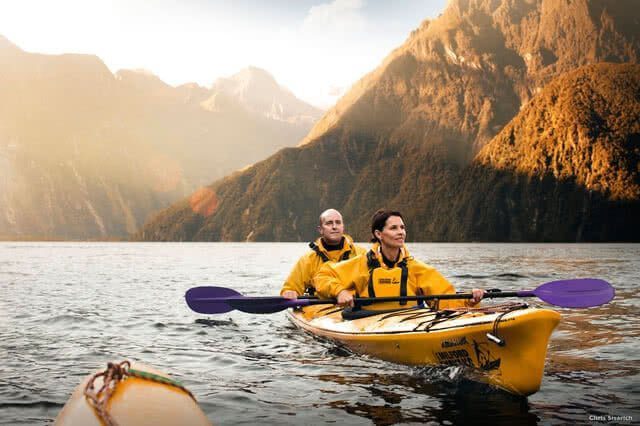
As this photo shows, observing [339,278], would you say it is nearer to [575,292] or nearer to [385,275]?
[385,275]

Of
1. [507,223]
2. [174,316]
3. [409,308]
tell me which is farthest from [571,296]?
[507,223]

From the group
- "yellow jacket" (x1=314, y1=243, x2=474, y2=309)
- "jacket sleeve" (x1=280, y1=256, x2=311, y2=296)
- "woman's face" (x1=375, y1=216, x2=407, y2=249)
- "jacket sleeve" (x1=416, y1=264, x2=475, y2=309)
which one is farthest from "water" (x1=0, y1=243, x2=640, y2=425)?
"woman's face" (x1=375, y1=216, x2=407, y2=249)

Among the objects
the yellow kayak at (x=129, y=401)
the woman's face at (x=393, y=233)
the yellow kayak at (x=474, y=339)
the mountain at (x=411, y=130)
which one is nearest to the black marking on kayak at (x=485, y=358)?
the yellow kayak at (x=474, y=339)

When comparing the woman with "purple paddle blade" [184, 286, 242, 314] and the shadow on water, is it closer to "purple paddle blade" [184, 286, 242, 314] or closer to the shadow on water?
the shadow on water

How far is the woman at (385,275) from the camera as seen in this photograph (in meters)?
7.98

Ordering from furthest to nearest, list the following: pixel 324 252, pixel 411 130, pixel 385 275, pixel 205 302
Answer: pixel 411 130, pixel 324 252, pixel 205 302, pixel 385 275

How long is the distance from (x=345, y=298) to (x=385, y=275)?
689 mm

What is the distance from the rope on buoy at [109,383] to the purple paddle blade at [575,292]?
5.85m

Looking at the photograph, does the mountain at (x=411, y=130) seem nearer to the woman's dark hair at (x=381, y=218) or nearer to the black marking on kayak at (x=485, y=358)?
the woman's dark hair at (x=381, y=218)

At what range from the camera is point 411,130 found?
180250mm

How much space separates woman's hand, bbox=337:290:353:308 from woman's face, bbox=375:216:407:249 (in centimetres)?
85

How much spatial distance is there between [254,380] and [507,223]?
121252 millimetres

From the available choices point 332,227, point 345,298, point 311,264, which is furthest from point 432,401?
point 311,264

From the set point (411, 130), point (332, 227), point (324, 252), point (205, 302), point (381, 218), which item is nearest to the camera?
point (381, 218)
